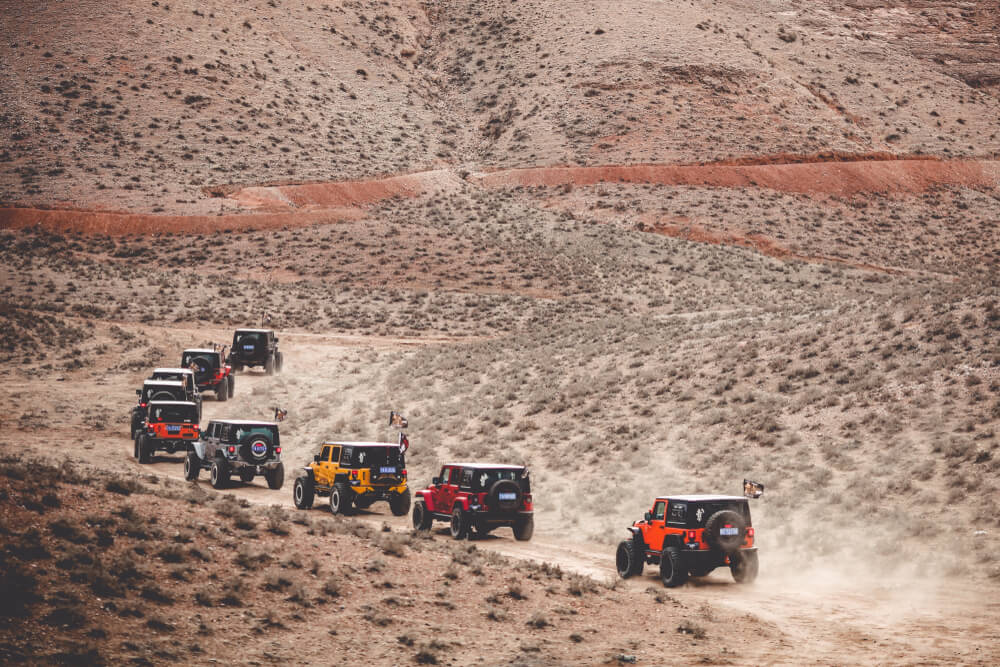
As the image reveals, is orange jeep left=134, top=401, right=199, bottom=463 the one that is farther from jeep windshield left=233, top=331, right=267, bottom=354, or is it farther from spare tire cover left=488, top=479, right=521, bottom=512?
jeep windshield left=233, top=331, right=267, bottom=354

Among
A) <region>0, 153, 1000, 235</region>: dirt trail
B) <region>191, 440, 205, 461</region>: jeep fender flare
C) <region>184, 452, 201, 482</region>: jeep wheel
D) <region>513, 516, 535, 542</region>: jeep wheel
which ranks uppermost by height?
<region>0, 153, 1000, 235</region>: dirt trail

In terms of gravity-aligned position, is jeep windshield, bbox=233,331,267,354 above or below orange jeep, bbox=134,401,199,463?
above

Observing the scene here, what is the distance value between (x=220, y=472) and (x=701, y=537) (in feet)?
41.7

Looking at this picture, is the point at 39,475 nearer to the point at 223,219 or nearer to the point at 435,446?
the point at 435,446

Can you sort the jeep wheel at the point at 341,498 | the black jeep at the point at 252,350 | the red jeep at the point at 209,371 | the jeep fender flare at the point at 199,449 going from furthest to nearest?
the black jeep at the point at 252,350, the red jeep at the point at 209,371, the jeep fender flare at the point at 199,449, the jeep wheel at the point at 341,498

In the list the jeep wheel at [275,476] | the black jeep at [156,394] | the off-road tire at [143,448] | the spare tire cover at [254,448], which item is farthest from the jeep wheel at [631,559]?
the black jeep at [156,394]

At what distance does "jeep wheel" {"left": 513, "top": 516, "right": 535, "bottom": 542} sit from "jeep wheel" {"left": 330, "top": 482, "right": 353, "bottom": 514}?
384 centimetres

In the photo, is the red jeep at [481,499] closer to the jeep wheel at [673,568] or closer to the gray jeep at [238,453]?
the jeep wheel at [673,568]

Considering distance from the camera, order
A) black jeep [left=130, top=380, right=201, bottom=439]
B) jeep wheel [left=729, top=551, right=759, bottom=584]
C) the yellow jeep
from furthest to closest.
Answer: black jeep [left=130, top=380, right=201, bottom=439] < the yellow jeep < jeep wheel [left=729, top=551, right=759, bottom=584]

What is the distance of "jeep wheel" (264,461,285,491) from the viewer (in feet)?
83.4

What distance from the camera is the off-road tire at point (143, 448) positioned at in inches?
1096

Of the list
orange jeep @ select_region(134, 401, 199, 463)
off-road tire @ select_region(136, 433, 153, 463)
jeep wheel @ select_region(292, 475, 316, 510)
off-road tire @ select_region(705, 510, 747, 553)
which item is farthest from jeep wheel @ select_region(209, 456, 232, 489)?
off-road tire @ select_region(705, 510, 747, 553)

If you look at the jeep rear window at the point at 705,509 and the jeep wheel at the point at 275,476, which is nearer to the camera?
the jeep rear window at the point at 705,509

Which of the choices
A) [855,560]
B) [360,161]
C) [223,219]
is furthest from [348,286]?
[855,560]
